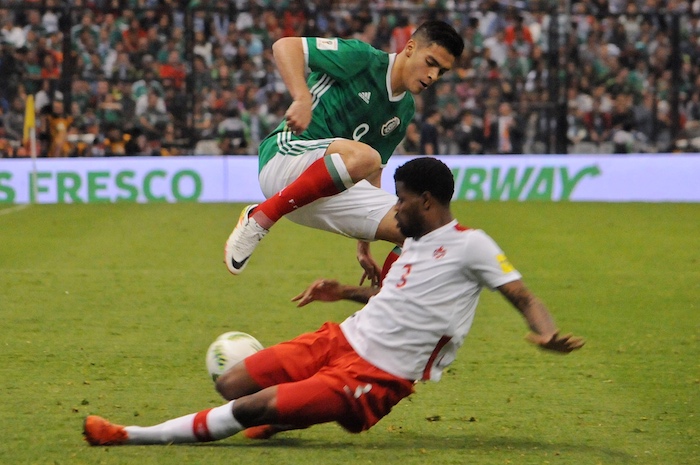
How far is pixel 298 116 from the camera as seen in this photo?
18.3ft

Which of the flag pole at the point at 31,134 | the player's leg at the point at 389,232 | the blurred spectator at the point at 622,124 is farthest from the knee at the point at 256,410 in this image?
the blurred spectator at the point at 622,124

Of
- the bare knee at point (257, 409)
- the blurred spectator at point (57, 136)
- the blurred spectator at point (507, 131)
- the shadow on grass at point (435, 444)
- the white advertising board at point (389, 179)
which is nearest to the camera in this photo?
the bare knee at point (257, 409)

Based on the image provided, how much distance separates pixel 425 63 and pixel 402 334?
72.1 inches

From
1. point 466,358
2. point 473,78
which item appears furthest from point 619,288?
point 473,78

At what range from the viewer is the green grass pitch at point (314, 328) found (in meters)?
5.05

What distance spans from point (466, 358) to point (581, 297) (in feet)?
9.60

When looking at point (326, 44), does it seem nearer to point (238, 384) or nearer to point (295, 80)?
point (295, 80)

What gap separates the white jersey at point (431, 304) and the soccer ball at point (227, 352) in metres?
0.86

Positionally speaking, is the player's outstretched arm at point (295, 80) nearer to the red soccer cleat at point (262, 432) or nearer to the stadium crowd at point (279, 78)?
the red soccer cleat at point (262, 432)

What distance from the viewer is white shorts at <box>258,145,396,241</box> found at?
238 inches

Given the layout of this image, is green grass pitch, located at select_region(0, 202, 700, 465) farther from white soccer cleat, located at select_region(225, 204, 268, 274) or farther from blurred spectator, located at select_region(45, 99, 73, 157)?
blurred spectator, located at select_region(45, 99, 73, 157)

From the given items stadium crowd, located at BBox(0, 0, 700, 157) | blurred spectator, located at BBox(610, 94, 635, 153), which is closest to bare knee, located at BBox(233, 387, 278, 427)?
stadium crowd, located at BBox(0, 0, 700, 157)

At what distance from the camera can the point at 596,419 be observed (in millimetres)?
5641

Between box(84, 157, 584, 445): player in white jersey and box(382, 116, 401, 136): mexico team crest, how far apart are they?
1.55 meters
